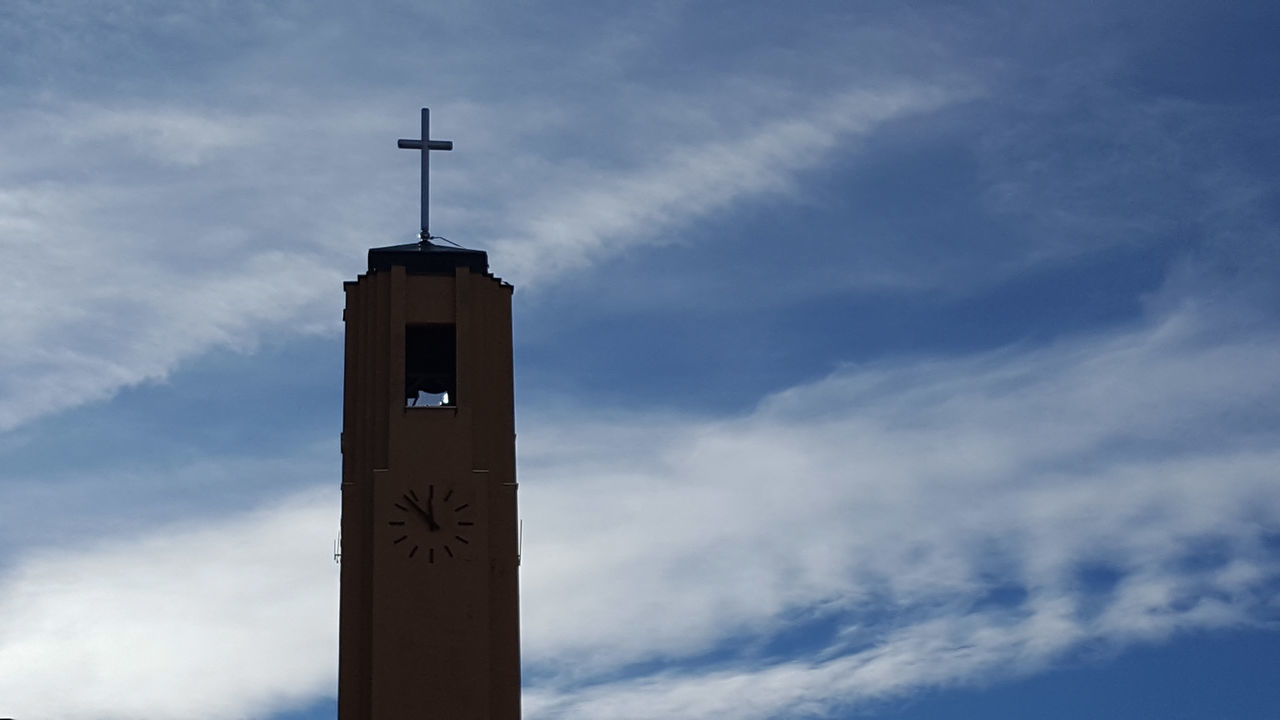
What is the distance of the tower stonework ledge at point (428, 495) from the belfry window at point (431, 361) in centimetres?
3

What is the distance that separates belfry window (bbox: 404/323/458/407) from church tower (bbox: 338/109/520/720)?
29 mm

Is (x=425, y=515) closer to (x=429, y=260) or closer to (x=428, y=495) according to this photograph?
(x=428, y=495)

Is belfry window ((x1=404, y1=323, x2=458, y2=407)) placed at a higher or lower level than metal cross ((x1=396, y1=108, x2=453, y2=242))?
lower

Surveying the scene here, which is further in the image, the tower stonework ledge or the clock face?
the clock face

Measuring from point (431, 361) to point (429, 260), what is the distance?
2.06 m

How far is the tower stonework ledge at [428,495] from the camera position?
36.5 metres

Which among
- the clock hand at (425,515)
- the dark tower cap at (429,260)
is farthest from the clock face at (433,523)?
the dark tower cap at (429,260)

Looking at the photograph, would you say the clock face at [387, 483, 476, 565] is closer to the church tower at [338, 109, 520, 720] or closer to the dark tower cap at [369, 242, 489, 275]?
the church tower at [338, 109, 520, 720]

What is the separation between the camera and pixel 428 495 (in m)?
37.8

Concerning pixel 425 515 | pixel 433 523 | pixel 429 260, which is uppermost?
pixel 429 260

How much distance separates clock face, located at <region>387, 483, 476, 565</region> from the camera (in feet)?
123

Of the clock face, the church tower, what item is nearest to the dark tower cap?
the church tower

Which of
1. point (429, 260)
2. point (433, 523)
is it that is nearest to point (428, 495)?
point (433, 523)

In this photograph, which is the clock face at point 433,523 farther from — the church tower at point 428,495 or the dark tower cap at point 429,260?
the dark tower cap at point 429,260
